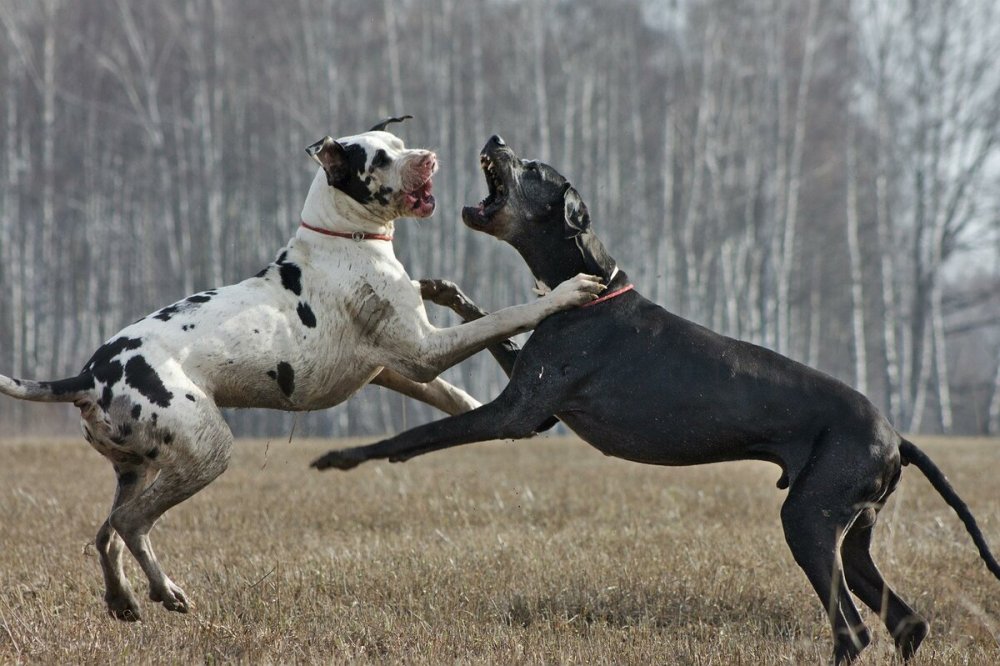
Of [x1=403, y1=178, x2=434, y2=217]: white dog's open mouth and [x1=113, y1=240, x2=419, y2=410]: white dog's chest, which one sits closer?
[x1=113, y1=240, x2=419, y2=410]: white dog's chest

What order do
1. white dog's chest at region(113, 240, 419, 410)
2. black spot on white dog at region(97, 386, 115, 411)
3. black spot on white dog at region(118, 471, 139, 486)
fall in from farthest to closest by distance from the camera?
1. black spot on white dog at region(118, 471, 139, 486)
2. white dog's chest at region(113, 240, 419, 410)
3. black spot on white dog at region(97, 386, 115, 411)

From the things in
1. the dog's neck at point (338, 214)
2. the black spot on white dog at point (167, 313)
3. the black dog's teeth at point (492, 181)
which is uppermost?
the black dog's teeth at point (492, 181)

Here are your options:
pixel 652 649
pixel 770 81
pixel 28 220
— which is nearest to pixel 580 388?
pixel 652 649

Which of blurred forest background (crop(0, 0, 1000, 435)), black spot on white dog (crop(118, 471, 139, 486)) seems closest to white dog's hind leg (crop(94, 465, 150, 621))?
black spot on white dog (crop(118, 471, 139, 486))

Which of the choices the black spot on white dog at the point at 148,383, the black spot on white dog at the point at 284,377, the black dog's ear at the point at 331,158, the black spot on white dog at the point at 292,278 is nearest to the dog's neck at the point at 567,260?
the black dog's ear at the point at 331,158

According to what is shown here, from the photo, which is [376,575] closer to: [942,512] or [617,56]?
[942,512]

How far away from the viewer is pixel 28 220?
30.8 m

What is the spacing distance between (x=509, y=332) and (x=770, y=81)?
22953 millimetres

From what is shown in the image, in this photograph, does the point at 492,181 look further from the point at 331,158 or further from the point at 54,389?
the point at 54,389

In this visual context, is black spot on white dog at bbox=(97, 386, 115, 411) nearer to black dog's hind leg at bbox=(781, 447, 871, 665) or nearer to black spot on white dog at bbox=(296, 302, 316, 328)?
black spot on white dog at bbox=(296, 302, 316, 328)

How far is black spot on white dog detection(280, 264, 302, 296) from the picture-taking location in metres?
5.20

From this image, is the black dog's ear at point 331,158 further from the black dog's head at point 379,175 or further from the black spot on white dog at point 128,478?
the black spot on white dog at point 128,478

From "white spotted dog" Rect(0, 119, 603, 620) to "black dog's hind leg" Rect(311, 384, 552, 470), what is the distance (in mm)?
405

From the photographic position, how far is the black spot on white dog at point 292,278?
205 inches
